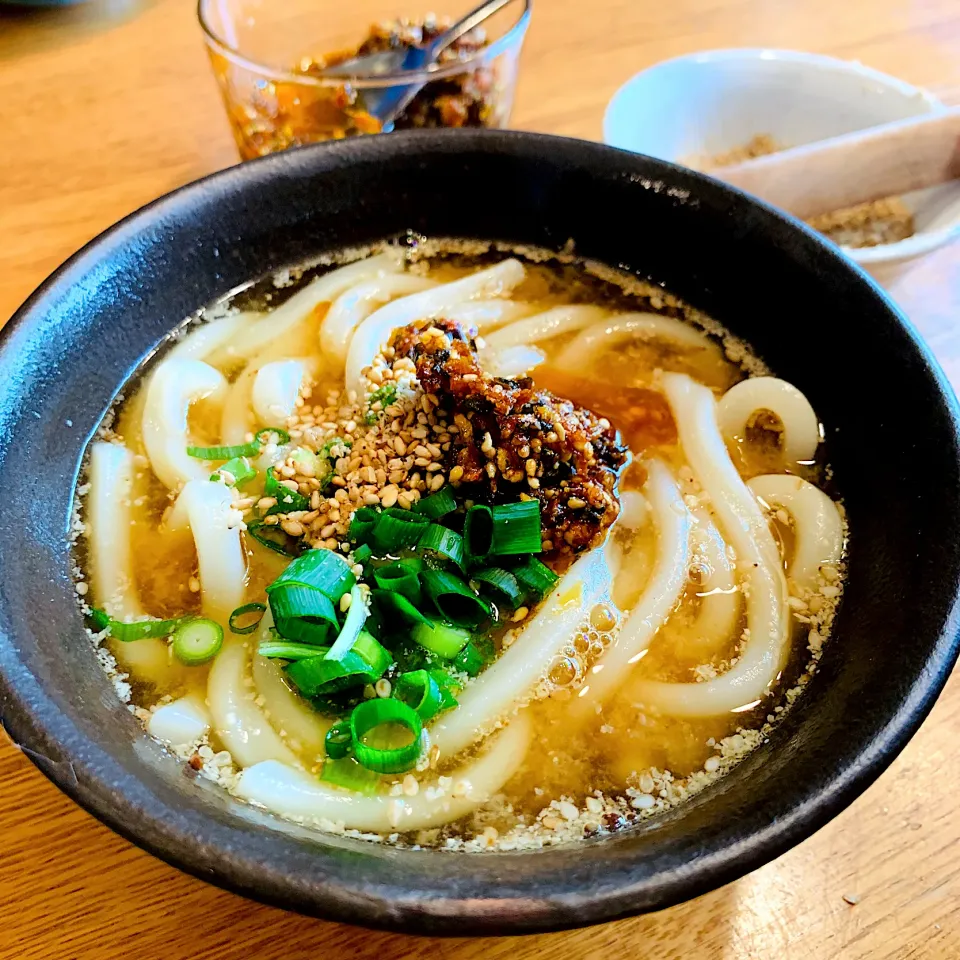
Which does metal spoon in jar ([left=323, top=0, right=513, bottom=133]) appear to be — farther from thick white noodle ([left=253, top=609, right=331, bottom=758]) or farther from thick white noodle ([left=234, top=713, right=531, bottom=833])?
thick white noodle ([left=234, top=713, right=531, bottom=833])

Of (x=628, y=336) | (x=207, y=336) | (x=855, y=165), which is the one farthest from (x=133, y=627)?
(x=855, y=165)

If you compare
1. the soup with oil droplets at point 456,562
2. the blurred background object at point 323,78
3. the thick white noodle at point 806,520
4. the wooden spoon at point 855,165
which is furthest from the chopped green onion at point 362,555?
the wooden spoon at point 855,165

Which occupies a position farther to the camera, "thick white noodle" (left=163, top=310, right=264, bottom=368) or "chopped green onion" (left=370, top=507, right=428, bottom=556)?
"thick white noodle" (left=163, top=310, right=264, bottom=368)

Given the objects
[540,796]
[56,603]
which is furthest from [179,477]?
[540,796]

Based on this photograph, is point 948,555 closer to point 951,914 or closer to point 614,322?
point 951,914

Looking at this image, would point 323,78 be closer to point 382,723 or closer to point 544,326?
point 544,326

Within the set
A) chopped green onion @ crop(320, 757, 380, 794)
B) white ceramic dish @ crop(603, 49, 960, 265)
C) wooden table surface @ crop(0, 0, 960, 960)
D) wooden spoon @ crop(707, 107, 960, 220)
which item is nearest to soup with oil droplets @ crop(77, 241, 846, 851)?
chopped green onion @ crop(320, 757, 380, 794)

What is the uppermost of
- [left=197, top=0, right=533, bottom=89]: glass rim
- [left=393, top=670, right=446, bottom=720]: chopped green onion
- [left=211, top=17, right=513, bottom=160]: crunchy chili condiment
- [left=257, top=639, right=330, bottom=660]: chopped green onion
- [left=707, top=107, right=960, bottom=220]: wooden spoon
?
[left=197, top=0, right=533, bottom=89]: glass rim
